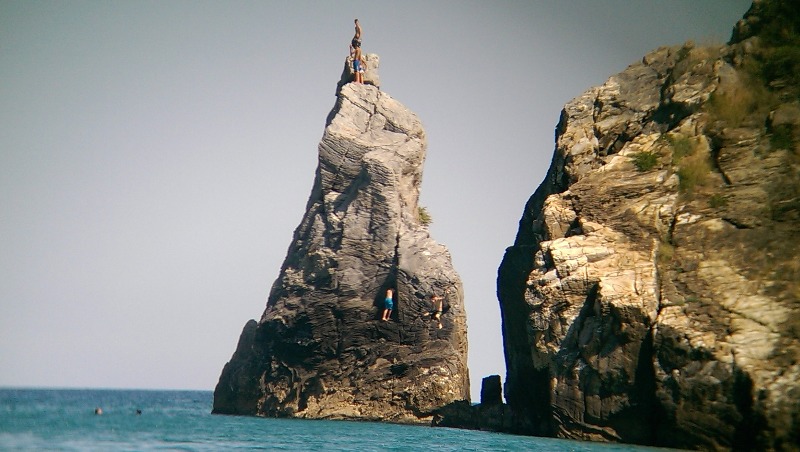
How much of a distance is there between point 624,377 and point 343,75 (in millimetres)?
26373

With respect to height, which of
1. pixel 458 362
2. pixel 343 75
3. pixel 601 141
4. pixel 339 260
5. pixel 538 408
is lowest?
pixel 538 408

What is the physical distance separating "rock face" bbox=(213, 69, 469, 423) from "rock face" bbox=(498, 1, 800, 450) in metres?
5.47

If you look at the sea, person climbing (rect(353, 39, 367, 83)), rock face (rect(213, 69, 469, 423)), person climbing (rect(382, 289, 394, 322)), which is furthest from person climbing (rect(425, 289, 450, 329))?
person climbing (rect(353, 39, 367, 83))

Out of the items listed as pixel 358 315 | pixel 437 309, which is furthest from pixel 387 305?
pixel 437 309

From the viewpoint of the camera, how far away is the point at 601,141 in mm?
35000

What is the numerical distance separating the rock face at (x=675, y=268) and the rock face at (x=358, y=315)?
547cm

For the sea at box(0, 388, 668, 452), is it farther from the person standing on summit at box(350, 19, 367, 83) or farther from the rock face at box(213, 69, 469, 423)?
the person standing on summit at box(350, 19, 367, 83)

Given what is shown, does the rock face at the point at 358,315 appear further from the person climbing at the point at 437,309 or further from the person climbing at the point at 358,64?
the person climbing at the point at 358,64

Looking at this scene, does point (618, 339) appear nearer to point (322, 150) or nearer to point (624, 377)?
point (624, 377)

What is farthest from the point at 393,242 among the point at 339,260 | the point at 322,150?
the point at 322,150

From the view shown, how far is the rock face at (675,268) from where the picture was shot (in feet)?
83.3

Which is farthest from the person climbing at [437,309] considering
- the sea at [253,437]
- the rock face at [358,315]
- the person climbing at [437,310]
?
the sea at [253,437]

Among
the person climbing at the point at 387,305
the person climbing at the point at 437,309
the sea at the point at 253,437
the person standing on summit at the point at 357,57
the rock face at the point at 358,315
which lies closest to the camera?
the sea at the point at 253,437

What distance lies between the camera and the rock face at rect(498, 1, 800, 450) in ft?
83.3
